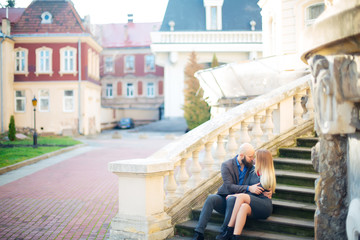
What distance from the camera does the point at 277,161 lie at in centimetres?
618

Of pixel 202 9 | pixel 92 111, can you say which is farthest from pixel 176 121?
pixel 202 9

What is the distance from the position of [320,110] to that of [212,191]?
136 inches

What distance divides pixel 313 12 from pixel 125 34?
42.0 meters

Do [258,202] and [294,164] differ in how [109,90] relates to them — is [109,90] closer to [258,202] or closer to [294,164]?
[294,164]

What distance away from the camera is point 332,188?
2.82 meters

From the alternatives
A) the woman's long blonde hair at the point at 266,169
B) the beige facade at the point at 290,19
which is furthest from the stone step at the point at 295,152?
the beige facade at the point at 290,19

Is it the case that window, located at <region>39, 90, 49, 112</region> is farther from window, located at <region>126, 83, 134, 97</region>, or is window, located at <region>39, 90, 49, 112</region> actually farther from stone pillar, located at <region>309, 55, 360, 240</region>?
stone pillar, located at <region>309, 55, 360, 240</region>

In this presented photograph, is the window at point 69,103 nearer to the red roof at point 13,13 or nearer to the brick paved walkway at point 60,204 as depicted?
the red roof at point 13,13

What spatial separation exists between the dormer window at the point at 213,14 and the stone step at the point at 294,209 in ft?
109

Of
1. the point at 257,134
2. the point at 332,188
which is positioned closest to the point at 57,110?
the point at 257,134

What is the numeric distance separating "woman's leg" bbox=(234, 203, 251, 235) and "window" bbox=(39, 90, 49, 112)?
103 feet

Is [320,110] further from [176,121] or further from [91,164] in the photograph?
[176,121]

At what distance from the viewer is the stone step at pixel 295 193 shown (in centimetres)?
523

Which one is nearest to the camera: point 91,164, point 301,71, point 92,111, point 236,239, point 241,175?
point 236,239
